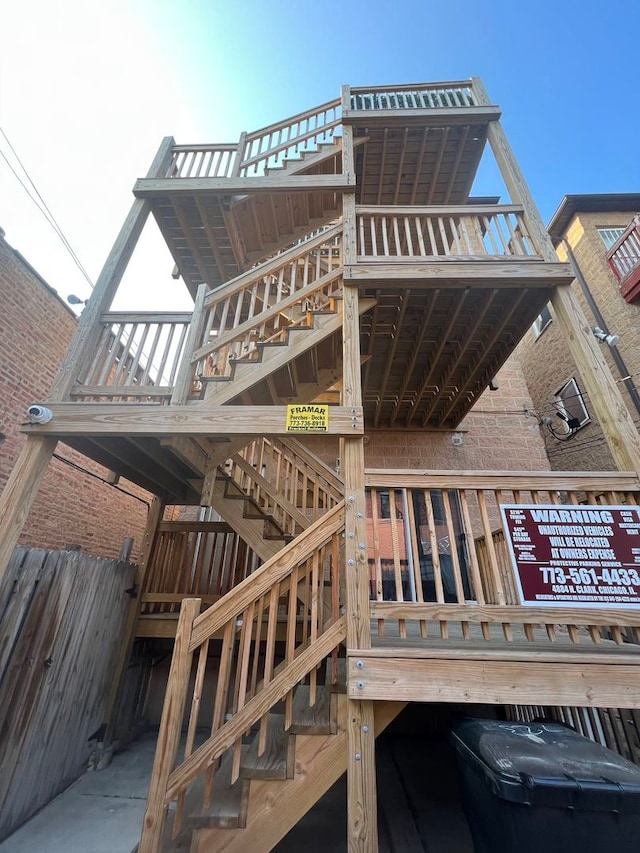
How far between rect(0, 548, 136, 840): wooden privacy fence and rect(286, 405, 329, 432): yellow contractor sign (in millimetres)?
2717

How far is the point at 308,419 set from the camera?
10.4 ft

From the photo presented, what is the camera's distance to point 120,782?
140 inches

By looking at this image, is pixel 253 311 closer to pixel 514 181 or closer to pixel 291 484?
pixel 291 484

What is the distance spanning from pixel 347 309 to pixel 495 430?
4.65 metres

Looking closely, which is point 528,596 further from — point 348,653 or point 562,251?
point 562,251

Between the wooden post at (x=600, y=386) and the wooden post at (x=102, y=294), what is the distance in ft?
16.8

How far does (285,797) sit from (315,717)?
1.38ft

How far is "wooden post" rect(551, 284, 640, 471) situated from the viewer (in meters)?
3.07

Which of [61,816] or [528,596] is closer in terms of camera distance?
[528,596]

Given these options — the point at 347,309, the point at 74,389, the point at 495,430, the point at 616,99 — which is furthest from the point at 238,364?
the point at 616,99

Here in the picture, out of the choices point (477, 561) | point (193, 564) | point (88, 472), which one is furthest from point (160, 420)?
point (88, 472)

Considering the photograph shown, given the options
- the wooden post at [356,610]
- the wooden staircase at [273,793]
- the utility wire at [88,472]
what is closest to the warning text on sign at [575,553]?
the wooden post at [356,610]

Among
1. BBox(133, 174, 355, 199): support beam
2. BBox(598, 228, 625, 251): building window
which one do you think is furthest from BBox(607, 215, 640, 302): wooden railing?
BBox(133, 174, 355, 199): support beam

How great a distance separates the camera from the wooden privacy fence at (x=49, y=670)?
9.50 ft
